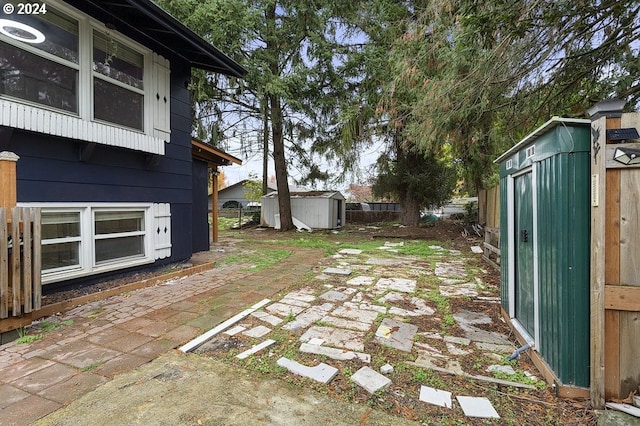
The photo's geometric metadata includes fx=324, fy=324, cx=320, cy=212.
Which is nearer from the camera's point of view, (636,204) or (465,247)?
(636,204)

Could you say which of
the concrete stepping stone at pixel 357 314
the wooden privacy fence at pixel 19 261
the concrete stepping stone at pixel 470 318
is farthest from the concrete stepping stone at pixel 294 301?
the wooden privacy fence at pixel 19 261

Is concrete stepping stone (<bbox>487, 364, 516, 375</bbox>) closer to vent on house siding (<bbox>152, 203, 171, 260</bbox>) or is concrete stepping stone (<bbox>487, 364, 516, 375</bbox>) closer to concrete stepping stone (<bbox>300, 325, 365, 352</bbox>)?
concrete stepping stone (<bbox>300, 325, 365, 352</bbox>)

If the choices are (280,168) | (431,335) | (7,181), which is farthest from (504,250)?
(280,168)

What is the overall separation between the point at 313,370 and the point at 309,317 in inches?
43.8

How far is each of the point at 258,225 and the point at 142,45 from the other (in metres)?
11.5

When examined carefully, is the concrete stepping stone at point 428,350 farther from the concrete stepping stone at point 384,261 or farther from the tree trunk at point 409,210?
the tree trunk at point 409,210

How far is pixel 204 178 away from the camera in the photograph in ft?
25.9

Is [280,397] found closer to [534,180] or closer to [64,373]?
[64,373]

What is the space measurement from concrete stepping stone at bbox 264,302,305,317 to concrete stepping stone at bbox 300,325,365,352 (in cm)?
48

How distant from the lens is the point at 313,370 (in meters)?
2.39

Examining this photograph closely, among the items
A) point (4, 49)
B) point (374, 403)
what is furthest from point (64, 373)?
point (4, 49)

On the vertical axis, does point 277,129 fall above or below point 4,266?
above

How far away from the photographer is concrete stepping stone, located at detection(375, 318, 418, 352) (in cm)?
286

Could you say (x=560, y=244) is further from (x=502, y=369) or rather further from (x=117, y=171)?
(x=117, y=171)
